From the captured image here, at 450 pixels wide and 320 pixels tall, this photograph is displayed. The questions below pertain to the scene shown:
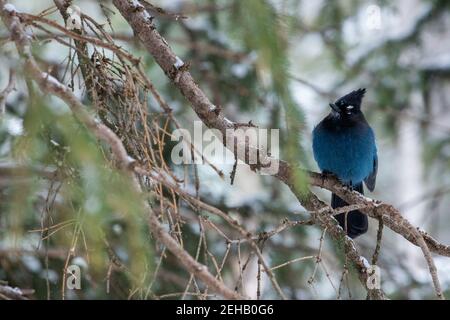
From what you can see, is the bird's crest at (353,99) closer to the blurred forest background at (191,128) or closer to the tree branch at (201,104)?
the blurred forest background at (191,128)

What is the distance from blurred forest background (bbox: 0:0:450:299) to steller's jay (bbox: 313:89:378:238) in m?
0.27

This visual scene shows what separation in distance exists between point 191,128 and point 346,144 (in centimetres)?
140

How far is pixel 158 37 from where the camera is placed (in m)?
3.06

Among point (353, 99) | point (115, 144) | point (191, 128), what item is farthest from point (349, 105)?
point (115, 144)

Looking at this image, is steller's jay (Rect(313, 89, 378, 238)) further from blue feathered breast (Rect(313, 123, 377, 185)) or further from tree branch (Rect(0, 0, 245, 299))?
tree branch (Rect(0, 0, 245, 299))

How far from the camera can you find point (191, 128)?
5816 millimetres

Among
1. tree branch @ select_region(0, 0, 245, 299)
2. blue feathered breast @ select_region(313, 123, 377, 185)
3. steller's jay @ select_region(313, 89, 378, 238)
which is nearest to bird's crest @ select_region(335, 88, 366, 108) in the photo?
steller's jay @ select_region(313, 89, 378, 238)

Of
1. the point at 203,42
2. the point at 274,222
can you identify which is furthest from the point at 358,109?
the point at 203,42

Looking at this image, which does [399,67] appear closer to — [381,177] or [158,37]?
[158,37]

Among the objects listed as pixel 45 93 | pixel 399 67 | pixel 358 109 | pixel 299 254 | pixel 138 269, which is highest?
pixel 399 67

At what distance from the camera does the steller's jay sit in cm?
502

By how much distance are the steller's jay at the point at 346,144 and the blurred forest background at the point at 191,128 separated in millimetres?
273

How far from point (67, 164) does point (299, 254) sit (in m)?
3.09

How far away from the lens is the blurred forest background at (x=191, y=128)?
179 cm
